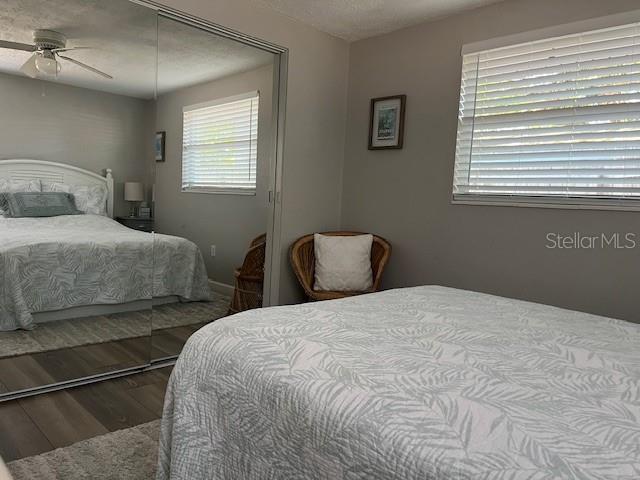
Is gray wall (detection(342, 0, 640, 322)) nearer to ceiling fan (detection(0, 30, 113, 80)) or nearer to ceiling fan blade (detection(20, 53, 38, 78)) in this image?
ceiling fan (detection(0, 30, 113, 80))

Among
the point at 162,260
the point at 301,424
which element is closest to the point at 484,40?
the point at 162,260

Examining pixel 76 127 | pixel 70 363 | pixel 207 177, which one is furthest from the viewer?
pixel 207 177

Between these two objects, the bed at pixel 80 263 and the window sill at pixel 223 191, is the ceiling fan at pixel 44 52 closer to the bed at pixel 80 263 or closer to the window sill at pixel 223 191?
the bed at pixel 80 263

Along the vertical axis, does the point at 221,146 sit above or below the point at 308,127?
below

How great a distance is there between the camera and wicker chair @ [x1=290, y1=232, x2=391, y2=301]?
3.36 metres

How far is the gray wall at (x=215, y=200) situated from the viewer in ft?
9.73

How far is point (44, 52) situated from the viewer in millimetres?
2373

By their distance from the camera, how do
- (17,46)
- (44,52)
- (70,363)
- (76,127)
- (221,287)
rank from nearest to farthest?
(17,46), (44,52), (76,127), (70,363), (221,287)

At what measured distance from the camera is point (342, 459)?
0.93m

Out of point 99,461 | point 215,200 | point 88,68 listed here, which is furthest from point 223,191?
point 99,461

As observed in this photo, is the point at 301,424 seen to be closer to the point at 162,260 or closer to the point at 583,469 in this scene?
the point at 583,469

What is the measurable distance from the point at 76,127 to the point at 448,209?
2.36 meters

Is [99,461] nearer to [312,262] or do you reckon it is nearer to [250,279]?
[250,279]

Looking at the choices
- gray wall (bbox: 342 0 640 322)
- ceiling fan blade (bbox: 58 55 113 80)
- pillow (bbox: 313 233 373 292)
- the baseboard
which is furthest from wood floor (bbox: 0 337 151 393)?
gray wall (bbox: 342 0 640 322)
